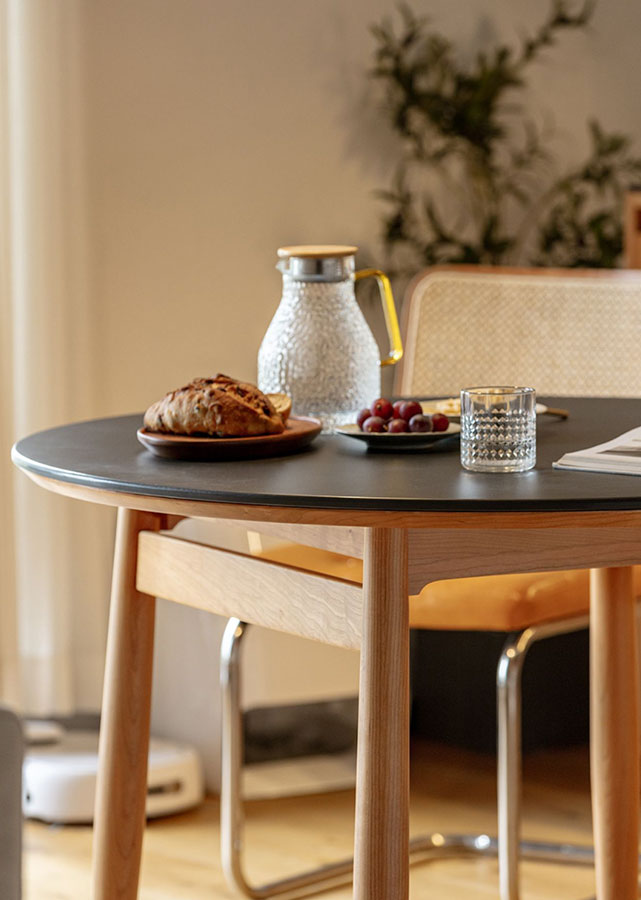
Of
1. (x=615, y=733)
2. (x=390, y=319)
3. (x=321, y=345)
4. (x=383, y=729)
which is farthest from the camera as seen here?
(x=615, y=733)

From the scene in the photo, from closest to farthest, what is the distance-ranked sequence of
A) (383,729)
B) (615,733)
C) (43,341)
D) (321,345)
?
(383,729)
(321,345)
(615,733)
(43,341)

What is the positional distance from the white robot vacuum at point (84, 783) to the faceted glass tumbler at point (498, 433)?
1.27 metres

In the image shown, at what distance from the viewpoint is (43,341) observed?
2363mm

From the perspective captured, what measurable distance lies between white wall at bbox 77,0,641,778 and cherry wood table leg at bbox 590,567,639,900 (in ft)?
2.88

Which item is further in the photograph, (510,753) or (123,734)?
(510,753)

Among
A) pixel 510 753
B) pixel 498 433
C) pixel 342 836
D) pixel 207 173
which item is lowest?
pixel 342 836

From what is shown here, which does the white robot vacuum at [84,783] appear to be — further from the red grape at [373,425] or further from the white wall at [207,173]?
the red grape at [373,425]

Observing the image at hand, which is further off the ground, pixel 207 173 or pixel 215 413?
pixel 207 173

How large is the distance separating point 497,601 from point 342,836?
682 mm

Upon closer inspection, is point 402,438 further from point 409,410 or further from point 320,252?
point 320,252

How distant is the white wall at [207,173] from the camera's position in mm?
2562

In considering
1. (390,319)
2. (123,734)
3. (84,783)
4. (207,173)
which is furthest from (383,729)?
(207,173)

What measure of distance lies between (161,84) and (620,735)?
5.11ft

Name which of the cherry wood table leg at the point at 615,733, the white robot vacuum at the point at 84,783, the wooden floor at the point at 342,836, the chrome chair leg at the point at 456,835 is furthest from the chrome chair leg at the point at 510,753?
the white robot vacuum at the point at 84,783
